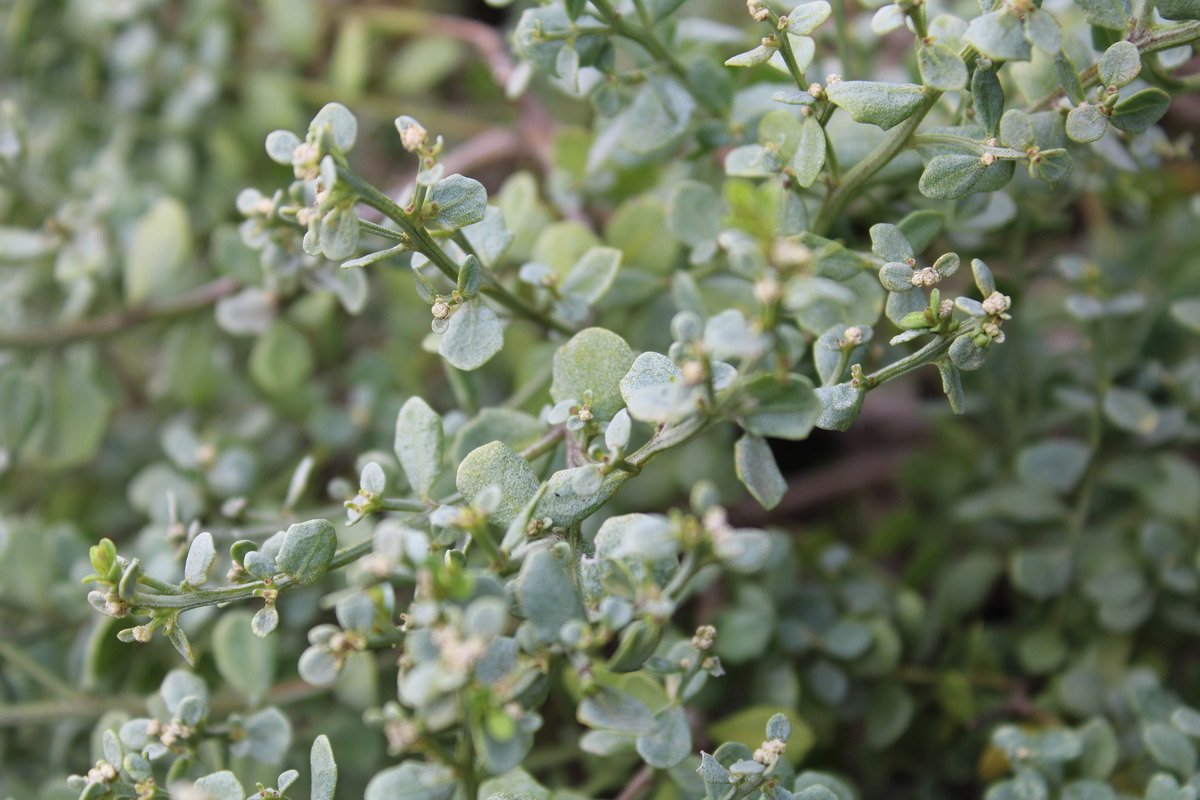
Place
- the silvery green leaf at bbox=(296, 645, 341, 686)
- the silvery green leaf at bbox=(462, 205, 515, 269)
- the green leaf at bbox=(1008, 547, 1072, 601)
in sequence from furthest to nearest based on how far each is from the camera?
the green leaf at bbox=(1008, 547, 1072, 601) < the silvery green leaf at bbox=(462, 205, 515, 269) < the silvery green leaf at bbox=(296, 645, 341, 686)

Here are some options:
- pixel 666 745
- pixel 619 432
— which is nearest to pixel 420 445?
Answer: pixel 619 432

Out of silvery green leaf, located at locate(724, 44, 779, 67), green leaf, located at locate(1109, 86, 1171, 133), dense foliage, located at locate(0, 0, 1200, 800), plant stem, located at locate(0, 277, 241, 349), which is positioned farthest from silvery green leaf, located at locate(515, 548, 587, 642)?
plant stem, located at locate(0, 277, 241, 349)

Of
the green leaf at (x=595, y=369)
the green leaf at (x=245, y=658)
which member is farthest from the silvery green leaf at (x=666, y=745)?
the green leaf at (x=245, y=658)

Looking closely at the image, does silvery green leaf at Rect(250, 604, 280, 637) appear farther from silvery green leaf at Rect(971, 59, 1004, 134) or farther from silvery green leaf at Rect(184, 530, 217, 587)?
silvery green leaf at Rect(971, 59, 1004, 134)

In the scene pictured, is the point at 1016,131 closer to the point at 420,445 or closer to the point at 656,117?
the point at 656,117

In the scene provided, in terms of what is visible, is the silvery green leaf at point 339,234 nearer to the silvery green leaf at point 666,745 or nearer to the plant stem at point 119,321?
the silvery green leaf at point 666,745
